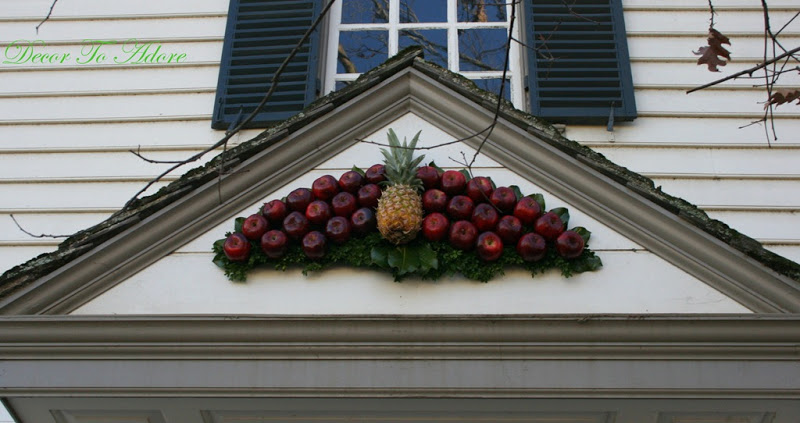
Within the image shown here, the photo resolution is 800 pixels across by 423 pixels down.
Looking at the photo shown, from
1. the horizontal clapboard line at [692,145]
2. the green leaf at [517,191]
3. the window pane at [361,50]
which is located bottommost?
the green leaf at [517,191]

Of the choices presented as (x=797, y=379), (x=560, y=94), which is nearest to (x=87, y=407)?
(x=797, y=379)

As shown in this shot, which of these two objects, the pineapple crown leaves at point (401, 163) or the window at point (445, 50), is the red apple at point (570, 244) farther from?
the window at point (445, 50)

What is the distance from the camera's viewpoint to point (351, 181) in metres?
4.48

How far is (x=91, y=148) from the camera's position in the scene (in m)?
6.44

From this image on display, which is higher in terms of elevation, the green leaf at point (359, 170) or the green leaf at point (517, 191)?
the green leaf at point (359, 170)

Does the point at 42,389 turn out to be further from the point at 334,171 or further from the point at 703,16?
the point at 703,16

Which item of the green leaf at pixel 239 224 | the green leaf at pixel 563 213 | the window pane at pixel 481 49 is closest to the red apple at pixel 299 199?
the green leaf at pixel 239 224

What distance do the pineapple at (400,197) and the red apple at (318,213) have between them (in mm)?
284

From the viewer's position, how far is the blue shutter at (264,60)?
6449 millimetres

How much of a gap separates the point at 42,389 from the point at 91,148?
2779 millimetres

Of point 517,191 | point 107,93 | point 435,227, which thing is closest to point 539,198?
point 517,191

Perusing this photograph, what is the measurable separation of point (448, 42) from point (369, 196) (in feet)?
10.2

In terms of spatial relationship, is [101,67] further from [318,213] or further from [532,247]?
[532,247]

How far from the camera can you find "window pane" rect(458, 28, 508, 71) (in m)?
7.00
